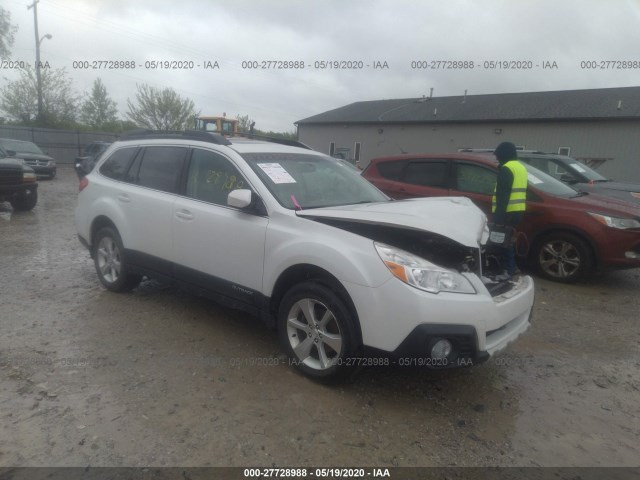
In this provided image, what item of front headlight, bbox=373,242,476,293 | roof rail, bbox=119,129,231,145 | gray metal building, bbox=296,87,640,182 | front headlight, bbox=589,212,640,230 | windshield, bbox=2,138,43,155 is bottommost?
windshield, bbox=2,138,43,155

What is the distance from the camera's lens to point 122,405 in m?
2.96

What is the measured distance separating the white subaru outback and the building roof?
22.6 m

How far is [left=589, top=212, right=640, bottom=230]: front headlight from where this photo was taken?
557 cm

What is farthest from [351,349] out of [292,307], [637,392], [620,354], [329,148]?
A: [329,148]

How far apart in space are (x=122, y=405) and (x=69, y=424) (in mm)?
314

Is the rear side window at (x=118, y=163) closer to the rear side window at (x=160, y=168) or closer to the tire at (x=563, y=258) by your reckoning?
the rear side window at (x=160, y=168)

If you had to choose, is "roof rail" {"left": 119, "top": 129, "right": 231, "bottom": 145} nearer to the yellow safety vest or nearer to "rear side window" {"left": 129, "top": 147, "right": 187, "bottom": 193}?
"rear side window" {"left": 129, "top": 147, "right": 187, "bottom": 193}

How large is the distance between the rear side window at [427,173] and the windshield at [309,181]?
2.69 meters

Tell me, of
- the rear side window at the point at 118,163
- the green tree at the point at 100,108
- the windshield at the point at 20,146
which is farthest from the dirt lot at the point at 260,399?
the green tree at the point at 100,108

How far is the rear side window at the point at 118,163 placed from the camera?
193 inches

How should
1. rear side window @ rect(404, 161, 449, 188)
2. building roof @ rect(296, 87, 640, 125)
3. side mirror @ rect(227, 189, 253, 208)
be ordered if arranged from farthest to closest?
building roof @ rect(296, 87, 640, 125) → rear side window @ rect(404, 161, 449, 188) → side mirror @ rect(227, 189, 253, 208)

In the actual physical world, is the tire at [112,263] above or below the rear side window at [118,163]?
below

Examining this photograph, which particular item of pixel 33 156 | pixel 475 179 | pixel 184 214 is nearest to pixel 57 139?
pixel 33 156

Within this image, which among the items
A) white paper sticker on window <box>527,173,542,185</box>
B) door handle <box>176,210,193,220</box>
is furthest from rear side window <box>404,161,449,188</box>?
door handle <box>176,210,193,220</box>
